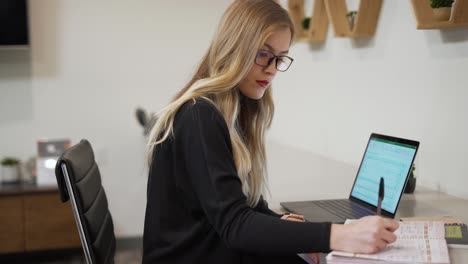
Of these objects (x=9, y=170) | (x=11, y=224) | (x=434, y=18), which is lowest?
(x=11, y=224)

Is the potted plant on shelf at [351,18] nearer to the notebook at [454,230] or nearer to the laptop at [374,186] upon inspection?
the laptop at [374,186]

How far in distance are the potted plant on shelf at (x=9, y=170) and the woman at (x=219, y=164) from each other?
2.51 metres

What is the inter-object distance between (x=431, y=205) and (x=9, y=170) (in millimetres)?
2764

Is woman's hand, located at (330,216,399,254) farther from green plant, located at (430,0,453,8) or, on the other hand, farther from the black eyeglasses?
green plant, located at (430,0,453,8)

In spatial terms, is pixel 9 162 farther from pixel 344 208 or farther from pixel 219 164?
pixel 219 164

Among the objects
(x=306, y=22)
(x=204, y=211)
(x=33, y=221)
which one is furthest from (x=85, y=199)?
(x=33, y=221)

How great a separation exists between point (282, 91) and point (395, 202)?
1.91 meters

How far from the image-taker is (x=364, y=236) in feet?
3.52

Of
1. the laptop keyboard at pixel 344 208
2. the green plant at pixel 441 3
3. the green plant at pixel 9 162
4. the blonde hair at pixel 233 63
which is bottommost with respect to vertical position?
the green plant at pixel 9 162

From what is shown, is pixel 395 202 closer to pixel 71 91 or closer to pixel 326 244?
pixel 326 244

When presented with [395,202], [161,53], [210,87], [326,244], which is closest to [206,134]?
[210,87]

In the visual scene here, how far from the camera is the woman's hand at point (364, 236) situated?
1.07m

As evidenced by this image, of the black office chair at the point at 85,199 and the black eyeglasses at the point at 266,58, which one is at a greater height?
the black eyeglasses at the point at 266,58

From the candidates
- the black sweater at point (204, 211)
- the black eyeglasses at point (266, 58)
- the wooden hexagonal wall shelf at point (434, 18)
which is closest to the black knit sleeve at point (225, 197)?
the black sweater at point (204, 211)
